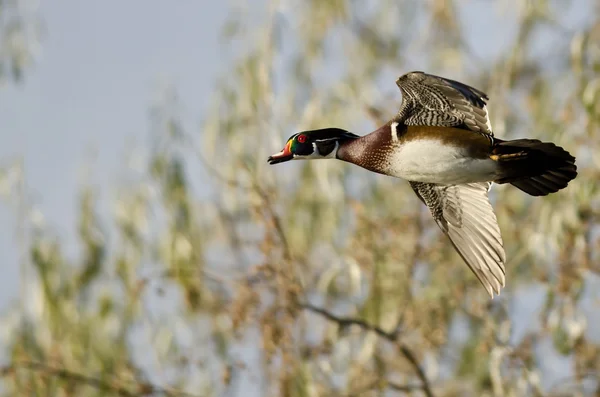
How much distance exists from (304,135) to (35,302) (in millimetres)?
2132

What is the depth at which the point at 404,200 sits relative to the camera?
6.03 m

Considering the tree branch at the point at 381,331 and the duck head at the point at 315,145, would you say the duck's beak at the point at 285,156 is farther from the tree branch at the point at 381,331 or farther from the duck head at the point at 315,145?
the tree branch at the point at 381,331

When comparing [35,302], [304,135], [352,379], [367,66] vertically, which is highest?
[367,66]

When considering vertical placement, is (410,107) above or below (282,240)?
above

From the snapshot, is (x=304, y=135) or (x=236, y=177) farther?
(x=236, y=177)

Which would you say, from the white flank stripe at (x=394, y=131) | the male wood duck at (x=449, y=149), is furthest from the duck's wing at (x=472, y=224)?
the white flank stripe at (x=394, y=131)

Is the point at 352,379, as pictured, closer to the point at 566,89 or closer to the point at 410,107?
the point at 410,107

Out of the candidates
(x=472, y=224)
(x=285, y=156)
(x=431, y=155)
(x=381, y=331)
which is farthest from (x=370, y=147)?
(x=381, y=331)

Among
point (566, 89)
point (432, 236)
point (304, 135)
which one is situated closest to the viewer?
point (304, 135)

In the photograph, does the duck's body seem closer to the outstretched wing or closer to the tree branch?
the outstretched wing

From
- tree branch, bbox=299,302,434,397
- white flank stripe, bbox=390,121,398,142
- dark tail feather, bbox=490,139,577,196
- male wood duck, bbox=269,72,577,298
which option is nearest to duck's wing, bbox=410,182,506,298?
male wood duck, bbox=269,72,577,298

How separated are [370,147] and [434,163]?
20 centimetres

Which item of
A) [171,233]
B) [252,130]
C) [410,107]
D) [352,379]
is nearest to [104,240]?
[171,233]

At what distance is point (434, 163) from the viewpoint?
3.35 m
